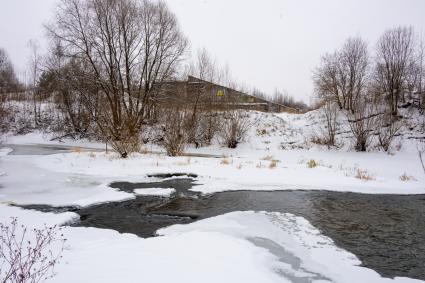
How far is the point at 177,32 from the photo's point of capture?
93.3 ft

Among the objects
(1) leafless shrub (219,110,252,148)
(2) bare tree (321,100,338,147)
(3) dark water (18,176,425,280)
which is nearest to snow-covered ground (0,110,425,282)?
(3) dark water (18,176,425,280)

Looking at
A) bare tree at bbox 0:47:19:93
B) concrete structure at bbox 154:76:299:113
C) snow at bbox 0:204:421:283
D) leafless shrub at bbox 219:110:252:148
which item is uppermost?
bare tree at bbox 0:47:19:93

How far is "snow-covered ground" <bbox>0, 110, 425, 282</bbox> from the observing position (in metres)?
4.42

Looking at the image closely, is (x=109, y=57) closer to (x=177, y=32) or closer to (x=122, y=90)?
(x=122, y=90)

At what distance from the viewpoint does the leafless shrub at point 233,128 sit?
26922mm

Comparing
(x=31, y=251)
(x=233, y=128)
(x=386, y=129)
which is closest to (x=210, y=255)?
(x=31, y=251)

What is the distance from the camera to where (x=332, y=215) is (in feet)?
25.3

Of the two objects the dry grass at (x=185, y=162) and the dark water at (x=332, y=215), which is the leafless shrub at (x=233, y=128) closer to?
the dry grass at (x=185, y=162)

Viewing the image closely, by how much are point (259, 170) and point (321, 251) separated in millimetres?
7748

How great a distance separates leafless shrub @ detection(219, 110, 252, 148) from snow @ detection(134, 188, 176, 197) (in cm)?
1706

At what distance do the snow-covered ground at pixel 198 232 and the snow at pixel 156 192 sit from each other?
0.23 feet

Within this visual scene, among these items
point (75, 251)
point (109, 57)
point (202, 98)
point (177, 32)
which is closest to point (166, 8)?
point (177, 32)

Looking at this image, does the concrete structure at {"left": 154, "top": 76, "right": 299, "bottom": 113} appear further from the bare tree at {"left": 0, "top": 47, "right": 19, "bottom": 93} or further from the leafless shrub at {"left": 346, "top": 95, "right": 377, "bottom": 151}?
the bare tree at {"left": 0, "top": 47, "right": 19, "bottom": 93}

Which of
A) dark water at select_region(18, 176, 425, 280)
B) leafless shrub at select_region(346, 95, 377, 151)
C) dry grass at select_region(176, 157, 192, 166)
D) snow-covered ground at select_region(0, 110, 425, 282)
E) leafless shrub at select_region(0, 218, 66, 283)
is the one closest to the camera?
leafless shrub at select_region(0, 218, 66, 283)
